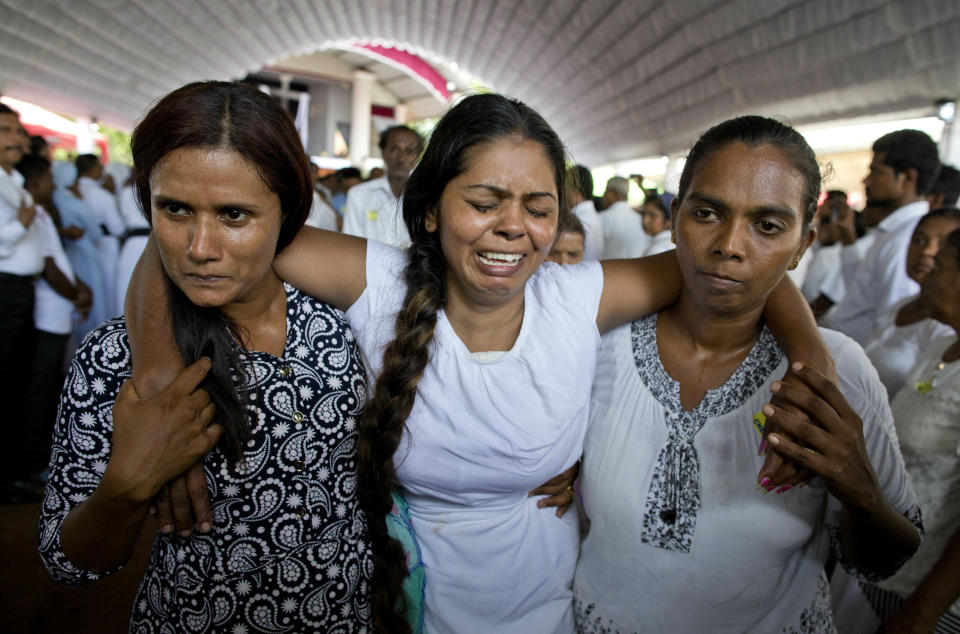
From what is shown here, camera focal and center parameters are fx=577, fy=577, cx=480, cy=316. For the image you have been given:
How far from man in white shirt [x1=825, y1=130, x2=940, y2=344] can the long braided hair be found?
9.56 feet

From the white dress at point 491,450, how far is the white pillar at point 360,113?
24.8 metres

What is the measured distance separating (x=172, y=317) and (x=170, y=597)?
24.8 inches

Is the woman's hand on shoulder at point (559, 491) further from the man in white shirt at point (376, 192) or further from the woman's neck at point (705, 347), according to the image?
the man in white shirt at point (376, 192)

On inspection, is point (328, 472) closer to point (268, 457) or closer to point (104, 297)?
point (268, 457)

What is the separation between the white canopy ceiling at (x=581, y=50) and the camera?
5.45m

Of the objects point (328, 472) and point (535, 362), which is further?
point (535, 362)

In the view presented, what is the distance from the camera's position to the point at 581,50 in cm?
1086

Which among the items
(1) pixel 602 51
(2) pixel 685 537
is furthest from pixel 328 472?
(1) pixel 602 51

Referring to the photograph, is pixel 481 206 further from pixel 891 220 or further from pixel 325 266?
pixel 891 220

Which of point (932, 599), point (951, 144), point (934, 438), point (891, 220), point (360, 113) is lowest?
point (932, 599)

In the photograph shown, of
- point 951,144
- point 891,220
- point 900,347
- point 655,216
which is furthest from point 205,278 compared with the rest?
point 951,144

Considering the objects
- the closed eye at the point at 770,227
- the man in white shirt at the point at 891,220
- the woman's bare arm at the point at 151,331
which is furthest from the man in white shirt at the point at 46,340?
the man in white shirt at the point at 891,220

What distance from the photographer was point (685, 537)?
140 centimetres

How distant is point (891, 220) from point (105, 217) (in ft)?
21.9
